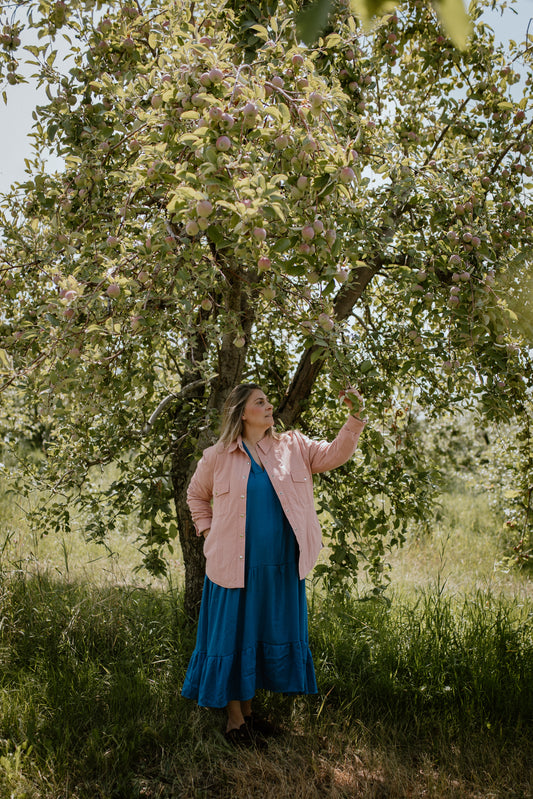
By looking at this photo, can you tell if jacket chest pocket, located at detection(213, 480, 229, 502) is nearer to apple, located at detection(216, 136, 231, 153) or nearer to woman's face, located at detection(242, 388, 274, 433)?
woman's face, located at detection(242, 388, 274, 433)

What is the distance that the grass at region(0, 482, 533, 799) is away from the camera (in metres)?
2.45

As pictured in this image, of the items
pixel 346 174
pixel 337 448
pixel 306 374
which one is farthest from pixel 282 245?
pixel 306 374

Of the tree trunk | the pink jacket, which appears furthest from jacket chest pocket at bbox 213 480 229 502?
the tree trunk

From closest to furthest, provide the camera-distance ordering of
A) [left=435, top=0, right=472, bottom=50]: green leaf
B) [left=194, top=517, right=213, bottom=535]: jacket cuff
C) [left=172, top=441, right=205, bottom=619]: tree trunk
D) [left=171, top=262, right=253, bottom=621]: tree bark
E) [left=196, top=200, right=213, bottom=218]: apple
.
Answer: [left=435, top=0, right=472, bottom=50]: green leaf < [left=196, top=200, right=213, bottom=218]: apple < [left=194, top=517, right=213, bottom=535]: jacket cuff < [left=171, top=262, right=253, bottom=621]: tree bark < [left=172, top=441, right=205, bottom=619]: tree trunk

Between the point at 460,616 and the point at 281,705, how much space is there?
1186 millimetres

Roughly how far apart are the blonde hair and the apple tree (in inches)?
10.3

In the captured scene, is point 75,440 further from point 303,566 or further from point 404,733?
point 404,733

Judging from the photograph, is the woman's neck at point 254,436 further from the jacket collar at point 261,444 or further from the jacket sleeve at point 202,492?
the jacket sleeve at point 202,492

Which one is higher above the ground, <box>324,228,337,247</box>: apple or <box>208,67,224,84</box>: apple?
<box>208,67,224,84</box>: apple

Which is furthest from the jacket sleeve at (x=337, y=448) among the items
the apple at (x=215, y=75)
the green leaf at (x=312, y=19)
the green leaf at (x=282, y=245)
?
the green leaf at (x=312, y=19)

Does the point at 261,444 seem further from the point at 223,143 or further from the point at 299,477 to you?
the point at 223,143

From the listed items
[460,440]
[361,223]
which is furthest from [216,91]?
[460,440]

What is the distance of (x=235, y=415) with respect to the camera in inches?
110

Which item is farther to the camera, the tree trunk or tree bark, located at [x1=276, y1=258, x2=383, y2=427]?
the tree trunk
